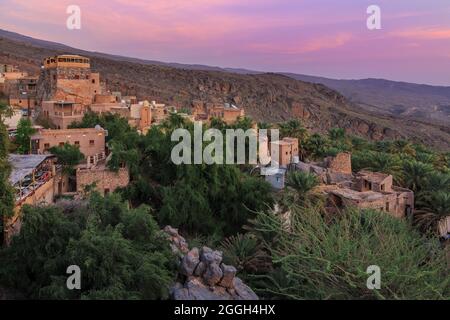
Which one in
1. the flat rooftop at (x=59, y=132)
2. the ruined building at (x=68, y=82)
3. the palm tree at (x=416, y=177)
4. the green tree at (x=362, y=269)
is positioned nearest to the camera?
the green tree at (x=362, y=269)

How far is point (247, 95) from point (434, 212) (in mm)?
68149

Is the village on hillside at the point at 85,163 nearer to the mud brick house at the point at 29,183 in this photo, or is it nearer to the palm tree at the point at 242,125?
the mud brick house at the point at 29,183

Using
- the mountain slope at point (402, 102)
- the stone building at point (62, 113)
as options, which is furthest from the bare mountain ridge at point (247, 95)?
the stone building at point (62, 113)

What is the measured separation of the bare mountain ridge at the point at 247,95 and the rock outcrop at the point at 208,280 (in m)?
52.3

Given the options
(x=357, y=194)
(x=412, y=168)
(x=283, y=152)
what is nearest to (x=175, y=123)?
(x=283, y=152)

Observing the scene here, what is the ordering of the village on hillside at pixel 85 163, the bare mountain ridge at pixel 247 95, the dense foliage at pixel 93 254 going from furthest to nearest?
1. the bare mountain ridge at pixel 247 95
2. the village on hillside at pixel 85 163
3. the dense foliage at pixel 93 254

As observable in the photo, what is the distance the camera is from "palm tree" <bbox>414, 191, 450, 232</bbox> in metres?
19.0

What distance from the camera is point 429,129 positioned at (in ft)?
267

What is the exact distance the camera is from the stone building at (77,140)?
65.5ft

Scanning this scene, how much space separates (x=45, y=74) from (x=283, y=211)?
23.5 m

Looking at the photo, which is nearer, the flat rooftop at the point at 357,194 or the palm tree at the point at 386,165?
the flat rooftop at the point at 357,194

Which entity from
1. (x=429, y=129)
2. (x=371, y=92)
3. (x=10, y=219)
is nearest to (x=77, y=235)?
(x=10, y=219)
